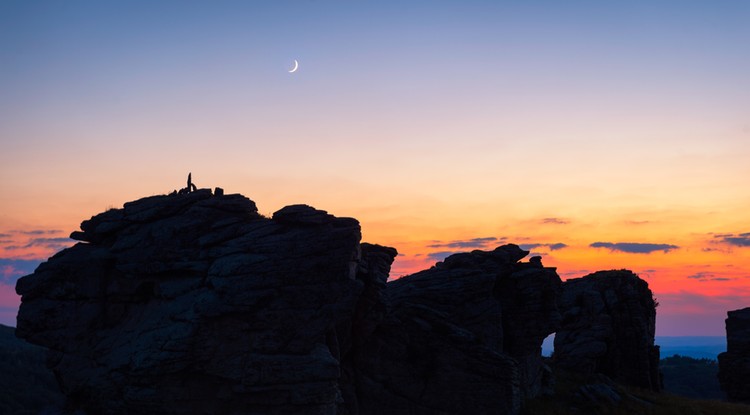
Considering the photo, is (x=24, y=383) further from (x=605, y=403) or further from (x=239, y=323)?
(x=605, y=403)

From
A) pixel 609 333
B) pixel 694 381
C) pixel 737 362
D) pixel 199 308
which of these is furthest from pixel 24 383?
pixel 694 381

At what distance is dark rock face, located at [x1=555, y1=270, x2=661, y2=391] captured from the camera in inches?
2724

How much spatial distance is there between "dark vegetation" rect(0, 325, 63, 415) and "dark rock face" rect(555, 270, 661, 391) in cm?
6690

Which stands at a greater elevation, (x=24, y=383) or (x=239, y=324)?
(x=239, y=324)

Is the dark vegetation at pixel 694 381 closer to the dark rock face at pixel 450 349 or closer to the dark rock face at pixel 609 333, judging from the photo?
the dark rock face at pixel 609 333

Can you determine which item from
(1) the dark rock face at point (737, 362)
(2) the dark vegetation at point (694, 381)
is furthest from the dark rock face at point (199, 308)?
(2) the dark vegetation at point (694, 381)

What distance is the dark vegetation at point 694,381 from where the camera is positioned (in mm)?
132375

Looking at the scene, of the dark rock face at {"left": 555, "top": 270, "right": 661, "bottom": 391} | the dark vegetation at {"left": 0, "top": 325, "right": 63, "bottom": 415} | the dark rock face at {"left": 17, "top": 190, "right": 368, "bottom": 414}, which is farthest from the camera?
the dark vegetation at {"left": 0, "top": 325, "right": 63, "bottom": 415}

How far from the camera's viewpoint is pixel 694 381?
148375 mm

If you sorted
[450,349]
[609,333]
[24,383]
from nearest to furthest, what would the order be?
[450,349] → [609,333] → [24,383]

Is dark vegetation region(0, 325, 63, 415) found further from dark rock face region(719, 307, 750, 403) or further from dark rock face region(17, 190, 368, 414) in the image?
dark rock face region(719, 307, 750, 403)

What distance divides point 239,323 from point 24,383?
95.7 m

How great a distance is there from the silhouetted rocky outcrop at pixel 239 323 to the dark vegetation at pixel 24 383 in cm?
4820

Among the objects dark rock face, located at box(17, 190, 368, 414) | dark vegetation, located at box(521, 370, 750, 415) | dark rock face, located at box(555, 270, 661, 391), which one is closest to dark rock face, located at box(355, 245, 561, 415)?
dark vegetation, located at box(521, 370, 750, 415)
